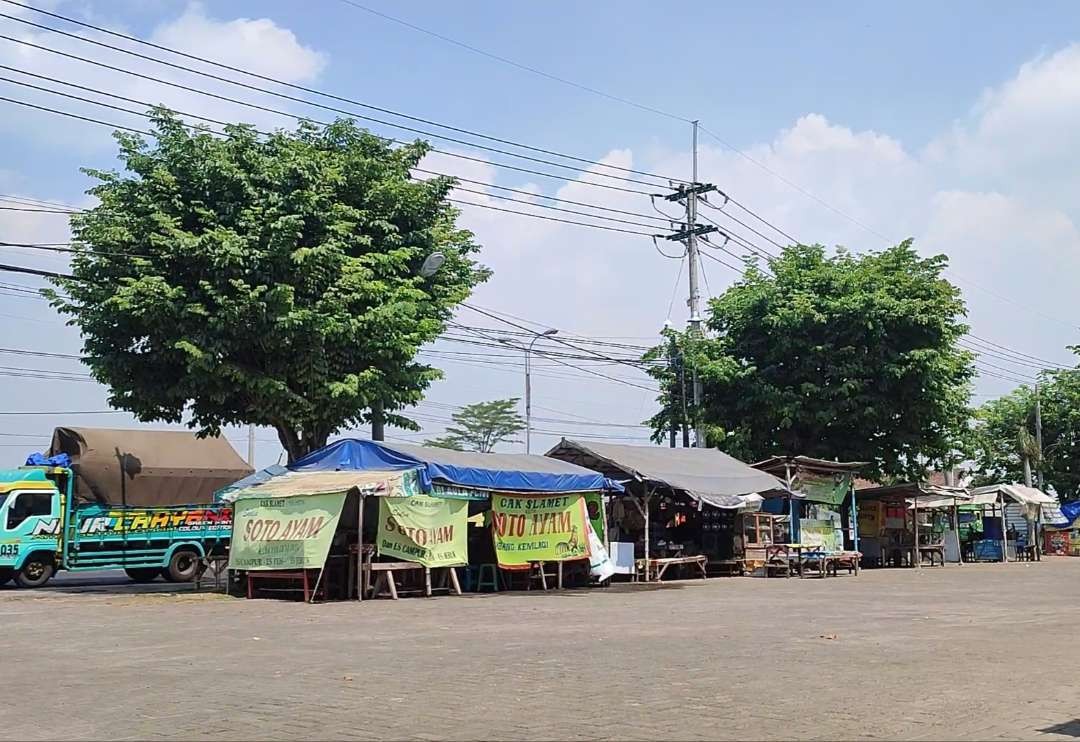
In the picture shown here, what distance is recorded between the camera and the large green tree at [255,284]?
20.2 metres

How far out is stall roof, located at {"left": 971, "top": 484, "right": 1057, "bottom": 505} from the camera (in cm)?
3922

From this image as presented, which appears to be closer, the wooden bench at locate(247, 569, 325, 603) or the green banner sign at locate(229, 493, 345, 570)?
the green banner sign at locate(229, 493, 345, 570)

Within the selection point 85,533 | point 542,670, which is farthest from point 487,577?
point 542,670

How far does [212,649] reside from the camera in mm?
12070

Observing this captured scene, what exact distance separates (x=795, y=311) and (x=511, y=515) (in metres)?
15.8

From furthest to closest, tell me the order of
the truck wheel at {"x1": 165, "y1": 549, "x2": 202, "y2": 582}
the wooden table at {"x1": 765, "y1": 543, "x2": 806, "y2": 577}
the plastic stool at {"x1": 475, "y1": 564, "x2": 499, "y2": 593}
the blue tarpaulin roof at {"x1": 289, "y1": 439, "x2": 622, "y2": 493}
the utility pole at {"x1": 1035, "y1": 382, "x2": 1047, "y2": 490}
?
the utility pole at {"x1": 1035, "y1": 382, "x2": 1047, "y2": 490} → the wooden table at {"x1": 765, "y1": 543, "x2": 806, "y2": 577} → the truck wheel at {"x1": 165, "y1": 549, "x2": 202, "y2": 582} → the plastic stool at {"x1": 475, "y1": 564, "x2": 499, "y2": 593} → the blue tarpaulin roof at {"x1": 289, "y1": 439, "x2": 622, "y2": 493}

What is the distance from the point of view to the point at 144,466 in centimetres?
2622

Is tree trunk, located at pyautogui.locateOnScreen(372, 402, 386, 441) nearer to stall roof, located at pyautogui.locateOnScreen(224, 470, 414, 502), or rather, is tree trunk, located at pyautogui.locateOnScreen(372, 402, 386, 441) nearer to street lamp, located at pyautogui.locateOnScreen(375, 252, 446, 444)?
street lamp, located at pyautogui.locateOnScreen(375, 252, 446, 444)

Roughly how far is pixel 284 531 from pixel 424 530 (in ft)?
8.10

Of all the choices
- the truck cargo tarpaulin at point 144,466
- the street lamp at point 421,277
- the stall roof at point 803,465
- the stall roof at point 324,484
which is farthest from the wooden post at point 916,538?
the stall roof at point 324,484

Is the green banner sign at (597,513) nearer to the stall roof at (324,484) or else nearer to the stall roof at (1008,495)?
the stall roof at (324,484)

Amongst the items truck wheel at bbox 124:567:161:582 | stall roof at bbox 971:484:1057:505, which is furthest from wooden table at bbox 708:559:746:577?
stall roof at bbox 971:484:1057:505

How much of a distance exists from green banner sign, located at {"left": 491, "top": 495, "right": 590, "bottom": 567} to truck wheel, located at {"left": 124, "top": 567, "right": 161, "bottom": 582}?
9.22 metres

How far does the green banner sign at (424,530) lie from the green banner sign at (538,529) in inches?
38.7
